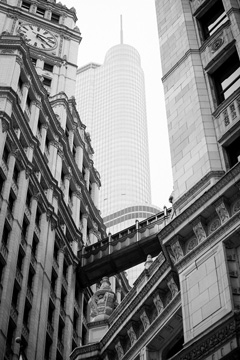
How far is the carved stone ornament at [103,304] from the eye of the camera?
90.3ft

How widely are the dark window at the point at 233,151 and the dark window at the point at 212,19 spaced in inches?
284

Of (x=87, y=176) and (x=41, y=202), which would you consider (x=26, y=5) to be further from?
(x=41, y=202)

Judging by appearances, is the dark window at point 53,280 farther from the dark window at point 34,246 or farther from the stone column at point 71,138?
the stone column at point 71,138

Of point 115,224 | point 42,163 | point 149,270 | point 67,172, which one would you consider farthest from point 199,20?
point 115,224

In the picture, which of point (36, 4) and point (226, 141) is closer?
point (226, 141)

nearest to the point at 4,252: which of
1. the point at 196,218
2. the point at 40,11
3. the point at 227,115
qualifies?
the point at 227,115

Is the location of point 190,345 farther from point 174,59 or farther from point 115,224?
point 115,224

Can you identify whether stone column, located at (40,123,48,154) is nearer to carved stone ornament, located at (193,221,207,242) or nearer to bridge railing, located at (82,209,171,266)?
bridge railing, located at (82,209,171,266)

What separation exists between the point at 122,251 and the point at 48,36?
3542 cm

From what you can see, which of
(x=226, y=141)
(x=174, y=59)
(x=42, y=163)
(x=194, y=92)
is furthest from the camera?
(x=42, y=163)

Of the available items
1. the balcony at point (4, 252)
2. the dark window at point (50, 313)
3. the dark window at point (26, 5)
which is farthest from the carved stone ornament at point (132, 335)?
the dark window at point (26, 5)

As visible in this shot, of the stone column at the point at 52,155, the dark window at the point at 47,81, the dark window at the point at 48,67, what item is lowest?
the stone column at the point at 52,155

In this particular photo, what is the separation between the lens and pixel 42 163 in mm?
54719

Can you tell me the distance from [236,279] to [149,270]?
6595 millimetres
